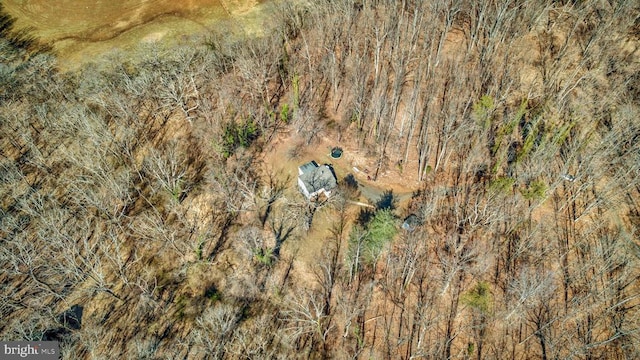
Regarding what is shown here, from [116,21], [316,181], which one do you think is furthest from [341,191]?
[116,21]

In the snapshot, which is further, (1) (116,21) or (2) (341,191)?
(1) (116,21)

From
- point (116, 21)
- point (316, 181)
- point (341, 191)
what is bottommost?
point (341, 191)

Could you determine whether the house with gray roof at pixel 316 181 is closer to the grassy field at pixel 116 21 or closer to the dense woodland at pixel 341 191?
the dense woodland at pixel 341 191

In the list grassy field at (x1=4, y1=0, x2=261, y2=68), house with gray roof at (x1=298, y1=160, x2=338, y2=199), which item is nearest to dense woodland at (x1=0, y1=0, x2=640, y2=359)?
house with gray roof at (x1=298, y1=160, x2=338, y2=199)

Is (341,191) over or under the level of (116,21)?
under

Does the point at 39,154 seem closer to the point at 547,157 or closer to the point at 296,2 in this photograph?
the point at 296,2

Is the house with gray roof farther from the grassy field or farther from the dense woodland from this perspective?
the grassy field

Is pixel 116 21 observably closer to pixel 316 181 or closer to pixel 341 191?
pixel 316 181
